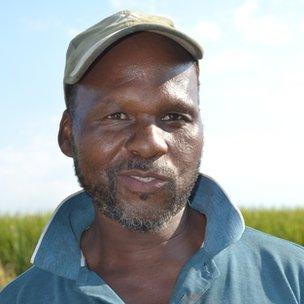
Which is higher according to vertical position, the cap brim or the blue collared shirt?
the cap brim

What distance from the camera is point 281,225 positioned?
11492 millimetres

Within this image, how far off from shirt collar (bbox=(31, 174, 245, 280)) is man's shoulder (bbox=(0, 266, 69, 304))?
4cm

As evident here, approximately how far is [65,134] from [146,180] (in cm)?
60

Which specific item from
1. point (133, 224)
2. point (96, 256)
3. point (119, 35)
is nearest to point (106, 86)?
point (119, 35)

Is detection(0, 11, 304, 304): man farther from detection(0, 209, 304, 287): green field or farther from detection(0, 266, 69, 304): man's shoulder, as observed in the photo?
detection(0, 209, 304, 287): green field

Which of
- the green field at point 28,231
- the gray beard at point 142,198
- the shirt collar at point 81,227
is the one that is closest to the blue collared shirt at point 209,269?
the shirt collar at point 81,227

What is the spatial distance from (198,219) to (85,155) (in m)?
0.49

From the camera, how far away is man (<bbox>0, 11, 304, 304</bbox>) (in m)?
2.34

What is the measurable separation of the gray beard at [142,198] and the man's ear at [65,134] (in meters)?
0.34

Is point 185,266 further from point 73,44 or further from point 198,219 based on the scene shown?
point 73,44

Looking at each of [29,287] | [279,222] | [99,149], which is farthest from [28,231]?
[99,149]

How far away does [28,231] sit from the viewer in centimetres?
1101

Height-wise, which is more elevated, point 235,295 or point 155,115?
point 155,115

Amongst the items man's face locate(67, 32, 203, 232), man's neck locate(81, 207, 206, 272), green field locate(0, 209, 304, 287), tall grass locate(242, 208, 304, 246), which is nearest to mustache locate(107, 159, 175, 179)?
man's face locate(67, 32, 203, 232)
